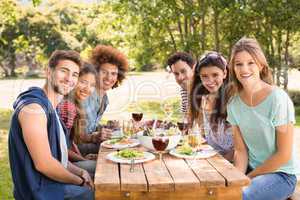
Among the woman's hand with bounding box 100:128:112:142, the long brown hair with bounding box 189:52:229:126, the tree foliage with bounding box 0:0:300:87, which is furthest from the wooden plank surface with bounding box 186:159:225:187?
the tree foliage with bounding box 0:0:300:87

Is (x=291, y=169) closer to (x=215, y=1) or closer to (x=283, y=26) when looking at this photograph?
(x=215, y=1)

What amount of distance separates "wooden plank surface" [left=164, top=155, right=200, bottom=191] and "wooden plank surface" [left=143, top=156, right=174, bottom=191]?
31 mm

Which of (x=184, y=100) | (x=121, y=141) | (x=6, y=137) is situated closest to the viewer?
(x=121, y=141)

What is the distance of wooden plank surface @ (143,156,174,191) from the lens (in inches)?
85.6

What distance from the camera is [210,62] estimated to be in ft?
12.0

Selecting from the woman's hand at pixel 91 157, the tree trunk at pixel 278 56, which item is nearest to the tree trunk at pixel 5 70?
the tree trunk at pixel 278 56

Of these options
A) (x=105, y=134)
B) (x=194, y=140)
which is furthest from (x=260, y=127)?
(x=105, y=134)

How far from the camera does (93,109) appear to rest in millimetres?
4141

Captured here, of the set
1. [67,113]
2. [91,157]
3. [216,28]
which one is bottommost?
[91,157]

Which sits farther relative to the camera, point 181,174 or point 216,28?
point 216,28

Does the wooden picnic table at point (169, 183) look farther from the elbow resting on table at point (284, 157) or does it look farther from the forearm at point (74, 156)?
the forearm at point (74, 156)

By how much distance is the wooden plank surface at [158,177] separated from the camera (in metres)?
2.17

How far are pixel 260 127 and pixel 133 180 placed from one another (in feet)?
3.54

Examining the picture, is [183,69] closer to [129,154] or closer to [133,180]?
[129,154]
